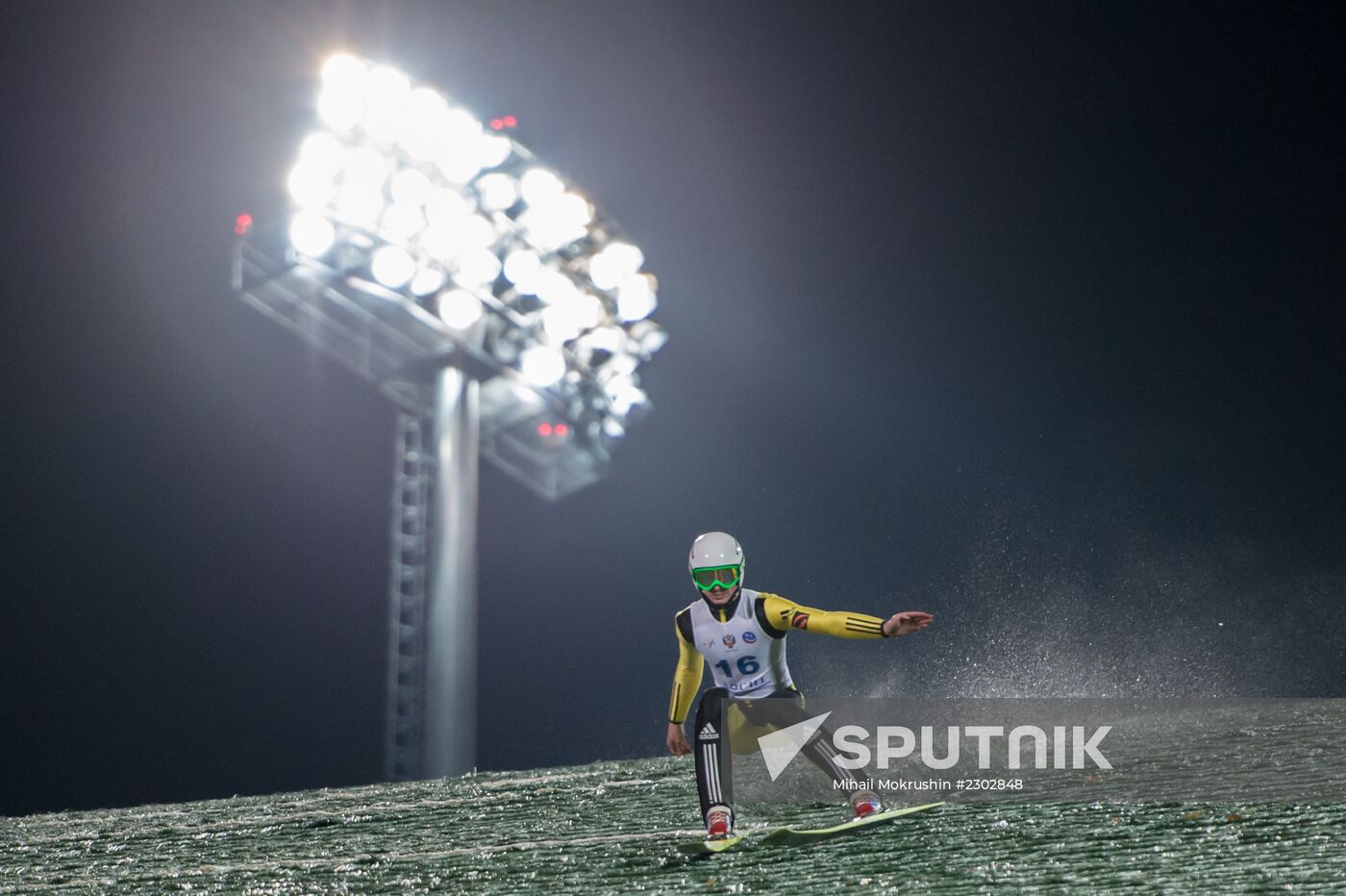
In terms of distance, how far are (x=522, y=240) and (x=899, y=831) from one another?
7333mm

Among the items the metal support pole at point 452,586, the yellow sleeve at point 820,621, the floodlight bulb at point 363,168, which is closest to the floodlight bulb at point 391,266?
the floodlight bulb at point 363,168

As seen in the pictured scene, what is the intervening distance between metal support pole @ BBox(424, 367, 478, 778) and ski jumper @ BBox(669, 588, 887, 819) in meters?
5.97

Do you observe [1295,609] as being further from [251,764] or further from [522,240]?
[251,764]

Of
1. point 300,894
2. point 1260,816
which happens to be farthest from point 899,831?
point 300,894

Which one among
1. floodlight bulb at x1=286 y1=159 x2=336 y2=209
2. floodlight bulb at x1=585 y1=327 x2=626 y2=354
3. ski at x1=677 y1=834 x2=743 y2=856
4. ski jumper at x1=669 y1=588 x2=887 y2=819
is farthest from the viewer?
floodlight bulb at x1=585 y1=327 x2=626 y2=354

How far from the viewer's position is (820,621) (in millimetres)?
4023

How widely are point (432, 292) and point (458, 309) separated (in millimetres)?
245

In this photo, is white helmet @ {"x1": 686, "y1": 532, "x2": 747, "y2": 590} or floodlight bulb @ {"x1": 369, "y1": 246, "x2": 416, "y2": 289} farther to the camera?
floodlight bulb @ {"x1": 369, "y1": 246, "x2": 416, "y2": 289}

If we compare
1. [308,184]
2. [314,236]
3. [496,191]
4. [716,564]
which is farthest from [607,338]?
[716,564]

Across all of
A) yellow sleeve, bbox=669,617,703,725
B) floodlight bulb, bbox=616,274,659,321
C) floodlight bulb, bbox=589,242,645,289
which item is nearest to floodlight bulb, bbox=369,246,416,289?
floodlight bulb, bbox=589,242,645,289

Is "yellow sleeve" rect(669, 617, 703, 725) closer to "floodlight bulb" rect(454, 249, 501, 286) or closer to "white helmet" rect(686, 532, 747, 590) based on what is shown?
"white helmet" rect(686, 532, 747, 590)

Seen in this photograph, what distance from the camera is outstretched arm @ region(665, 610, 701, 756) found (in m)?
4.35

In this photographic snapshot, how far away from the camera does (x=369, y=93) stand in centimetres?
1002

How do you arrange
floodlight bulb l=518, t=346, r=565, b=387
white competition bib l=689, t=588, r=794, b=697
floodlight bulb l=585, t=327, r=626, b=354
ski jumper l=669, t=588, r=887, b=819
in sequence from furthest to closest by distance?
floodlight bulb l=585, t=327, r=626, b=354
floodlight bulb l=518, t=346, r=565, b=387
white competition bib l=689, t=588, r=794, b=697
ski jumper l=669, t=588, r=887, b=819
